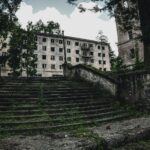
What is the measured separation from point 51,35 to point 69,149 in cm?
6155

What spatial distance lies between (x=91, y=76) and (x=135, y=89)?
390 centimetres

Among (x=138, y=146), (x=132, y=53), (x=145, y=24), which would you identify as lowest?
(x=138, y=146)

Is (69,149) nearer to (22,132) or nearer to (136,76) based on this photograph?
(22,132)

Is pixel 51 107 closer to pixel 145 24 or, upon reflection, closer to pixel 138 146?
pixel 138 146

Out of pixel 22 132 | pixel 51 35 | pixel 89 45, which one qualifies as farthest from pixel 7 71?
pixel 22 132

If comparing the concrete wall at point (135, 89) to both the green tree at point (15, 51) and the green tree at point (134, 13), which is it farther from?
the green tree at point (15, 51)

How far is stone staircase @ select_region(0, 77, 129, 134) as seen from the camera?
900cm

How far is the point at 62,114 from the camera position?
1029 centimetres

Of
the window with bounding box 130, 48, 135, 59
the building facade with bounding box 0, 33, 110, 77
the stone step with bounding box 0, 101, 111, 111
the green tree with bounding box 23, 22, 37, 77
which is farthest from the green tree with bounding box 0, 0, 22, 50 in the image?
the building facade with bounding box 0, 33, 110, 77

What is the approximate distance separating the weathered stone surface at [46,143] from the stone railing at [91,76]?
673cm

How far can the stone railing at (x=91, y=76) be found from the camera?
13886mm

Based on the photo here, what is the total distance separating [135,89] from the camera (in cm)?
1252

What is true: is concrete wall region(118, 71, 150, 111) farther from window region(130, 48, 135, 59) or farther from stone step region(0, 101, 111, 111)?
window region(130, 48, 135, 59)

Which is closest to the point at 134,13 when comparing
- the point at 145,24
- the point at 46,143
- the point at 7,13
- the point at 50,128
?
the point at 145,24
